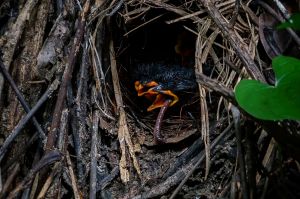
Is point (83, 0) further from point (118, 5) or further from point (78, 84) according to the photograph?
point (78, 84)

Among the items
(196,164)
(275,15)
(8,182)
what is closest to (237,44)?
(275,15)

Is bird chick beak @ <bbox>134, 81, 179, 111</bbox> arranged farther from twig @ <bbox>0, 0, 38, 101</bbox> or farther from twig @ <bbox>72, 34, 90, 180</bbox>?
twig @ <bbox>0, 0, 38, 101</bbox>

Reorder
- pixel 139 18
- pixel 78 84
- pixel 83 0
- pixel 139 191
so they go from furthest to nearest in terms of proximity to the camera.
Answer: pixel 139 18, pixel 83 0, pixel 78 84, pixel 139 191

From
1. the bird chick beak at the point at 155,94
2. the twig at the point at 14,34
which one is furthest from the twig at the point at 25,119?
the bird chick beak at the point at 155,94

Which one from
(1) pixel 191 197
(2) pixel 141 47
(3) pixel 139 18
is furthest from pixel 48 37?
(1) pixel 191 197

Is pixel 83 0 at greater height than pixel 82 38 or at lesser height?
greater
